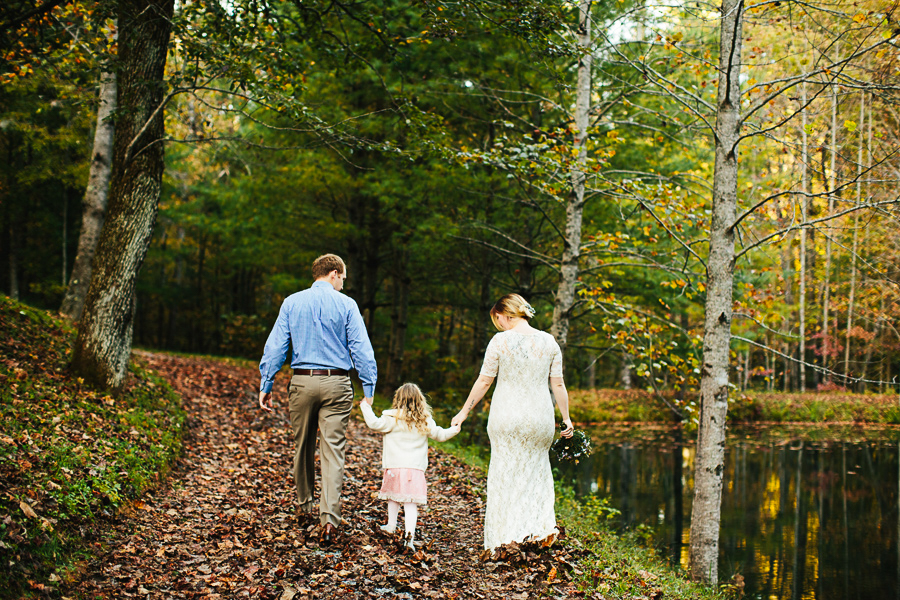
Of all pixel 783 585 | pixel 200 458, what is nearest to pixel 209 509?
pixel 200 458

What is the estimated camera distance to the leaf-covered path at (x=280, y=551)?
4230 millimetres

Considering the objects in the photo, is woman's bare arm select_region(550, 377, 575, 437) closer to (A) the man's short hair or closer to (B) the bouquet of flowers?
(B) the bouquet of flowers

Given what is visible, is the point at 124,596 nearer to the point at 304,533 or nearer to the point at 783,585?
the point at 304,533

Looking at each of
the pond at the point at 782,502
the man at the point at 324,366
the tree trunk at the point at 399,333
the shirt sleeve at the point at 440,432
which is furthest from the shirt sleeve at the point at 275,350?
the tree trunk at the point at 399,333

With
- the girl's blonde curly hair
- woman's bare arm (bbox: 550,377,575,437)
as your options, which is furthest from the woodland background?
the girl's blonde curly hair

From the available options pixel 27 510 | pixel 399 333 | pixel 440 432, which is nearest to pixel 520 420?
pixel 440 432

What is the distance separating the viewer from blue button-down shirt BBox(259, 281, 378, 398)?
16.7 feet

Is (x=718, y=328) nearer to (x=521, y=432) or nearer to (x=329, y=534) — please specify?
(x=521, y=432)

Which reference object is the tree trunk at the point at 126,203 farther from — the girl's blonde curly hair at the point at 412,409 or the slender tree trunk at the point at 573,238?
the slender tree trunk at the point at 573,238

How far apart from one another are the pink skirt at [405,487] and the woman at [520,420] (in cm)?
56

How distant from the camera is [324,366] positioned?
5109 mm

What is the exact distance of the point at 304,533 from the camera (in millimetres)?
5234

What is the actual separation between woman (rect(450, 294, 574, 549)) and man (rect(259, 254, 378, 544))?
3.28ft

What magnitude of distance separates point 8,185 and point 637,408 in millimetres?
22557
